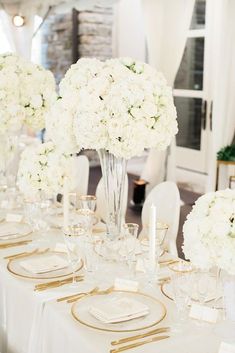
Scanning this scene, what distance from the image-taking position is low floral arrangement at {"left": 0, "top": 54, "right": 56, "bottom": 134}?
116 inches

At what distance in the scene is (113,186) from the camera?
2.31 m

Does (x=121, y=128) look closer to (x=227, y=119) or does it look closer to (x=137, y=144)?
(x=137, y=144)

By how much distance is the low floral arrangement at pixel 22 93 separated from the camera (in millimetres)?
2953

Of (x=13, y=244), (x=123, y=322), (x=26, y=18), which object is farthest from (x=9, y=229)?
(x=26, y=18)

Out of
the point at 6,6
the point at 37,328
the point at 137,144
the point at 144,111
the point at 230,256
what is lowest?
the point at 37,328

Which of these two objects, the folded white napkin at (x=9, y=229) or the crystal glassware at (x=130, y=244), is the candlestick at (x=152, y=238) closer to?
the crystal glassware at (x=130, y=244)

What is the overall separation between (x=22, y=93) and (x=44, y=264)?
1167 millimetres

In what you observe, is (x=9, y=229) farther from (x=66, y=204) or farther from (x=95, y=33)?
(x=95, y=33)

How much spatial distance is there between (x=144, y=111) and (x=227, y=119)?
381 cm

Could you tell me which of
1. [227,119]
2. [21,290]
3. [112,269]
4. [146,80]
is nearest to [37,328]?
[21,290]

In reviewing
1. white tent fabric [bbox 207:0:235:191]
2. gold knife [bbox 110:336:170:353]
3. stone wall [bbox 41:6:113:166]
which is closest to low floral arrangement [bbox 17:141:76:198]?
gold knife [bbox 110:336:170:353]

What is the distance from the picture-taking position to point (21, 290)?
208cm

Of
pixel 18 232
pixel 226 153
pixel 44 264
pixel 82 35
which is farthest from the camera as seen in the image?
pixel 82 35

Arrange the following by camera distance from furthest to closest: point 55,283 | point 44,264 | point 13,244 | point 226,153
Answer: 1. point 226,153
2. point 13,244
3. point 44,264
4. point 55,283
